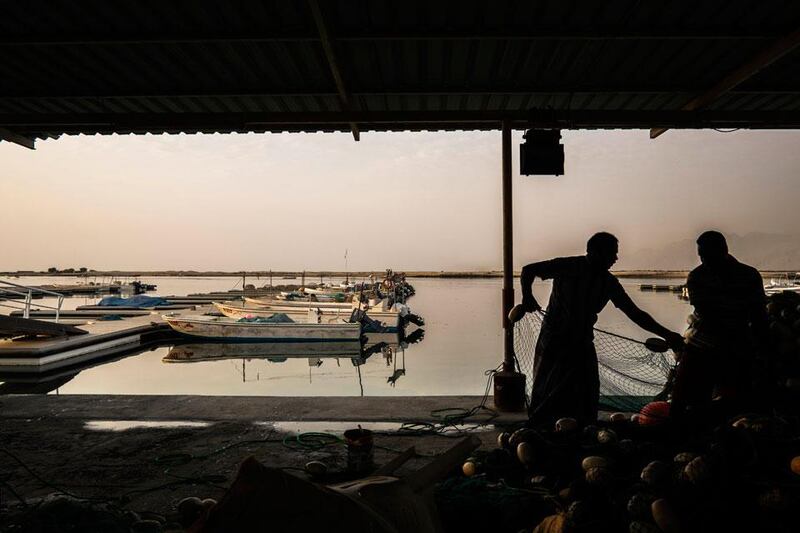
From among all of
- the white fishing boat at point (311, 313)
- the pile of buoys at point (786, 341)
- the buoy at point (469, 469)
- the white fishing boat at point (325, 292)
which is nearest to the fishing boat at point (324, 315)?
the white fishing boat at point (311, 313)

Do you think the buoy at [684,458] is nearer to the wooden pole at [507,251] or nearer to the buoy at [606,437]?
the buoy at [606,437]

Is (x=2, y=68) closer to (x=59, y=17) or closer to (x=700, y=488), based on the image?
(x=59, y=17)

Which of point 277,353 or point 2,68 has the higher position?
point 2,68

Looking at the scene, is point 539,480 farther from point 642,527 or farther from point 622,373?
point 622,373

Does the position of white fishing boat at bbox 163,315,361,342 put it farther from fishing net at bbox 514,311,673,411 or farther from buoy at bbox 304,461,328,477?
buoy at bbox 304,461,328,477

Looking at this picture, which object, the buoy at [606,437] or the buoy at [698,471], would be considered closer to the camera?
the buoy at [698,471]

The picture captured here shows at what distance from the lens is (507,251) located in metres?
6.61

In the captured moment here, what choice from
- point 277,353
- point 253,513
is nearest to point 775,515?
point 253,513

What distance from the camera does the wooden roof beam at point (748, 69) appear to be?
5.14 meters

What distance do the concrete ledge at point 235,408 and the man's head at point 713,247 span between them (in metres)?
2.72

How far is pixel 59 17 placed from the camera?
497 centimetres

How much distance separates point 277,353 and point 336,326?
325cm

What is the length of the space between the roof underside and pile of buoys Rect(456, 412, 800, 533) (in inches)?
159

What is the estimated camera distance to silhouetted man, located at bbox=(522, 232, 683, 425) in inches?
175
